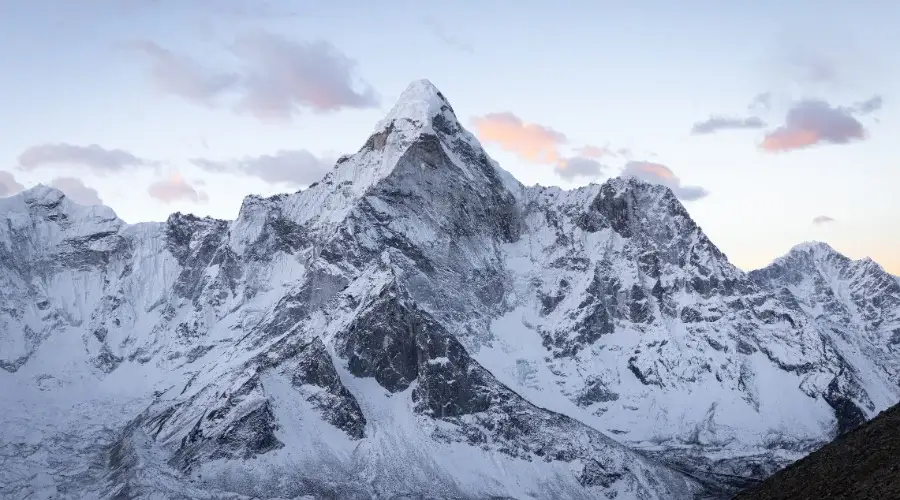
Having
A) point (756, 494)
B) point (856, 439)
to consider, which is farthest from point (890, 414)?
point (756, 494)

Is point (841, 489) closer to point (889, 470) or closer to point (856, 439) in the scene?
point (889, 470)

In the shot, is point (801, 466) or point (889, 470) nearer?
point (889, 470)

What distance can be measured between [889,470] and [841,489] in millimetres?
4745

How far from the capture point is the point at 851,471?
103m

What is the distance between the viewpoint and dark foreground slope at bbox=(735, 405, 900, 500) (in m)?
97.3

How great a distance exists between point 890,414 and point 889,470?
18739mm

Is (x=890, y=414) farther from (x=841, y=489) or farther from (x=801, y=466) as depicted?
(x=841, y=489)

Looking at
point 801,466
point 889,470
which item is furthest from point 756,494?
point 889,470

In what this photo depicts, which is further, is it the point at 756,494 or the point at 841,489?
the point at 756,494

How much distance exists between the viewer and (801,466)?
372 ft

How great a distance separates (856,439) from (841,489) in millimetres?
14035

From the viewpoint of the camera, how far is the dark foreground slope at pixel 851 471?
97.3m

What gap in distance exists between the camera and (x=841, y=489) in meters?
100

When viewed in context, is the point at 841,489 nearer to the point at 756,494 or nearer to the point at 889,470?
the point at 889,470
